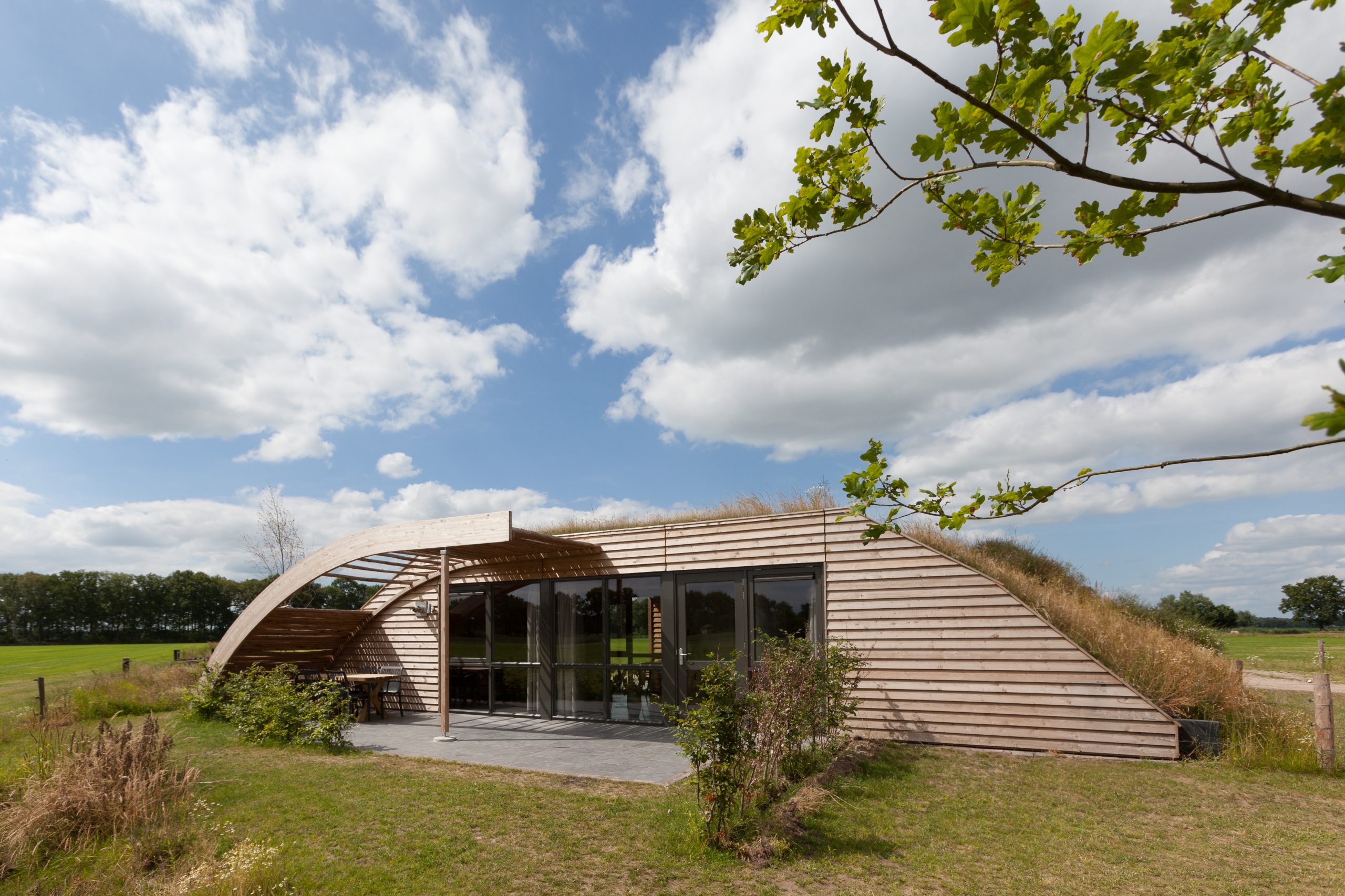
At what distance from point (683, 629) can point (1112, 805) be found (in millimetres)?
5568

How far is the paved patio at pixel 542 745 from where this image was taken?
774 centimetres

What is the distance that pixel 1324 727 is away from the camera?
7246 mm

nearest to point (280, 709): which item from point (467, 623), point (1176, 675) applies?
point (467, 623)

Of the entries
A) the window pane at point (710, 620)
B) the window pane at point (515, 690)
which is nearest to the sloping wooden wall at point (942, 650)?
the window pane at point (710, 620)

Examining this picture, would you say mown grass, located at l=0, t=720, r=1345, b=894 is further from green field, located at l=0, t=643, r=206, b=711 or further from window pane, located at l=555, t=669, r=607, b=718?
green field, located at l=0, t=643, r=206, b=711

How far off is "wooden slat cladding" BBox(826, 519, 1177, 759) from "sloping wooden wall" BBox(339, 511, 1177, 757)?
13 millimetres

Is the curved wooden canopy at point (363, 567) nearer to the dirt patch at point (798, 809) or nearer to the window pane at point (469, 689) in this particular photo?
the window pane at point (469, 689)

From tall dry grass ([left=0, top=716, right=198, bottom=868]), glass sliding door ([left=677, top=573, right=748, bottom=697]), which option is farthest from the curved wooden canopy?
tall dry grass ([left=0, top=716, right=198, bottom=868])

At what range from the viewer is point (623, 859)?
4.96 metres

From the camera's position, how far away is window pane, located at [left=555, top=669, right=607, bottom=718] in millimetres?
11055

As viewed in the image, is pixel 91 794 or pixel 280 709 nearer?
pixel 91 794

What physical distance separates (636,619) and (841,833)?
565 centimetres

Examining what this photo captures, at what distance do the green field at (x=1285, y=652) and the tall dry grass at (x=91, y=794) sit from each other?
1815 centimetres

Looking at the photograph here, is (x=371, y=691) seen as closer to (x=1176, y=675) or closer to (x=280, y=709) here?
(x=280, y=709)
